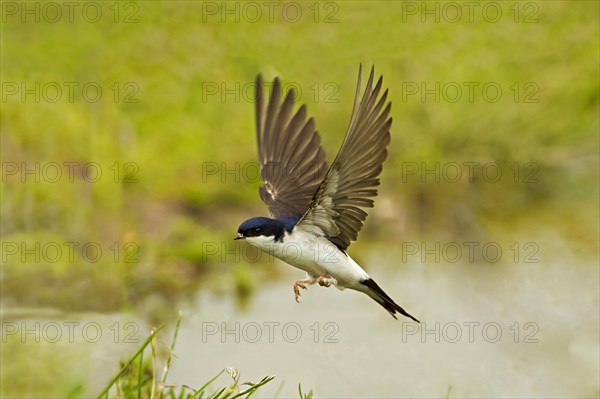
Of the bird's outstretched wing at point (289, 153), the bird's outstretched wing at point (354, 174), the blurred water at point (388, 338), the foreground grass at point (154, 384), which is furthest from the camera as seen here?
the blurred water at point (388, 338)

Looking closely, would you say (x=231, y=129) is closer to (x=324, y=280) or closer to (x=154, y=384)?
(x=324, y=280)

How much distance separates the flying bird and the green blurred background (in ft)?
4.23

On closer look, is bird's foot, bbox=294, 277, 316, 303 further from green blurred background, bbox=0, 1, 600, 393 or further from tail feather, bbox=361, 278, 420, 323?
green blurred background, bbox=0, 1, 600, 393

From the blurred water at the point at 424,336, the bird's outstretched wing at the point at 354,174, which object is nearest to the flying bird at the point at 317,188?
the bird's outstretched wing at the point at 354,174

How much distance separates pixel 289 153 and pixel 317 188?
0.47 m

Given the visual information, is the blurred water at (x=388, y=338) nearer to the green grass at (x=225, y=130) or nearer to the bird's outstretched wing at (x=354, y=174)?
the green grass at (x=225, y=130)

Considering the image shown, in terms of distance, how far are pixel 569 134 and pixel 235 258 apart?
1860 mm

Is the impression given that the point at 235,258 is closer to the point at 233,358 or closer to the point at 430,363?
the point at 233,358

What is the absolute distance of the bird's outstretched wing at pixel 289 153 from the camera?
3.20m

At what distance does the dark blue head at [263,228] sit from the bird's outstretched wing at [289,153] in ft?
1.30

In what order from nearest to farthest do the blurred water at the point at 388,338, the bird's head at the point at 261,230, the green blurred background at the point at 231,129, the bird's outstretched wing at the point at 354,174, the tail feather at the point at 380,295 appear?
the bird's outstretched wing at the point at 354,174 → the bird's head at the point at 261,230 → the tail feather at the point at 380,295 → the blurred water at the point at 388,338 → the green blurred background at the point at 231,129

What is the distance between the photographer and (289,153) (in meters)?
3.24

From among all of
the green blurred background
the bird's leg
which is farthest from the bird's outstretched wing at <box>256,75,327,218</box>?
the green blurred background

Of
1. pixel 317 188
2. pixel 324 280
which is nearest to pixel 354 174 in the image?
pixel 317 188
